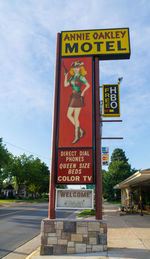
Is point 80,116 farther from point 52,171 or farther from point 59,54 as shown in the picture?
point 59,54

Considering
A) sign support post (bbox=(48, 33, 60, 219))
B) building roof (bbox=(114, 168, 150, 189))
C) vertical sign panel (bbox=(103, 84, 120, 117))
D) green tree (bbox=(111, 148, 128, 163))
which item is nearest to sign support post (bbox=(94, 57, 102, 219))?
vertical sign panel (bbox=(103, 84, 120, 117))

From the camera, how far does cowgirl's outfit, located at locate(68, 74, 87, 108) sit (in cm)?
884

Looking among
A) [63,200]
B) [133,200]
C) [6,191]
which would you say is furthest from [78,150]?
[6,191]

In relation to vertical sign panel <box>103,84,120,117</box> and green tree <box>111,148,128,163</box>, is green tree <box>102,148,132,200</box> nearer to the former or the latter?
green tree <box>111,148,128,163</box>

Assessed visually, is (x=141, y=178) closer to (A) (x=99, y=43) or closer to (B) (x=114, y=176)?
(A) (x=99, y=43)

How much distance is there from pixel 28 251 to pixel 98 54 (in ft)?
27.6

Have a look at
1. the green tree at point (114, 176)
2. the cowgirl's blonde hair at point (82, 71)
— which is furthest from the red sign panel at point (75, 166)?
the green tree at point (114, 176)

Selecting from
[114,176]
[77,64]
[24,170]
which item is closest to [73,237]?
[77,64]

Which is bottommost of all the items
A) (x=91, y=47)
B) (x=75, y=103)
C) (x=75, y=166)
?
(x=75, y=166)

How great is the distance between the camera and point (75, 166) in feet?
26.7

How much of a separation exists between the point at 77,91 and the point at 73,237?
5479mm

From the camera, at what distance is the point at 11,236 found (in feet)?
34.5

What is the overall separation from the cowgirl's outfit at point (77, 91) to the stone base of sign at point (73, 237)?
4432mm

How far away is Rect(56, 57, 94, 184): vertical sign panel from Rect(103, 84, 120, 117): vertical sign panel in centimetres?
71
